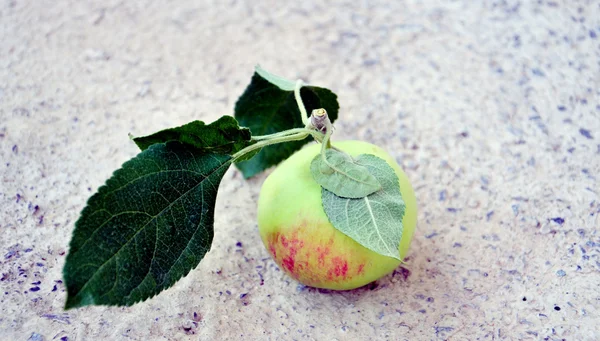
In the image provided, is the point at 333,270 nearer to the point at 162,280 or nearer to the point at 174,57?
the point at 162,280

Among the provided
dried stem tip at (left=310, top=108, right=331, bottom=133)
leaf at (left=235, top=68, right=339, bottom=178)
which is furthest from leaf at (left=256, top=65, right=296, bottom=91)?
dried stem tip at (left=310, top=108, right=331, bottom=133)

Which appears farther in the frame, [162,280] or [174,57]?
[174,57]

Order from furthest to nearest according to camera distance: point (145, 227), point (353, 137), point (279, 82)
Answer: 1. point (353, 137)
2. point (279, 82)
3. point (145, 227)

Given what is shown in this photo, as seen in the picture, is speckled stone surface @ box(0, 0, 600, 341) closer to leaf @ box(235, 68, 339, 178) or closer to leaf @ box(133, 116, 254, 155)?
leaf @ box(235, 68, 339, 178)

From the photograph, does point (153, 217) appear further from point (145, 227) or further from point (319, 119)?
point (319, 119)

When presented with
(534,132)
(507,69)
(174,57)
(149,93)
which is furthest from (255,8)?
(534,132)

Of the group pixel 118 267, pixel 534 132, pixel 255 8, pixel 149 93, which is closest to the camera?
pixel 118 267

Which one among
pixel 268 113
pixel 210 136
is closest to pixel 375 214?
pixel 210 136
